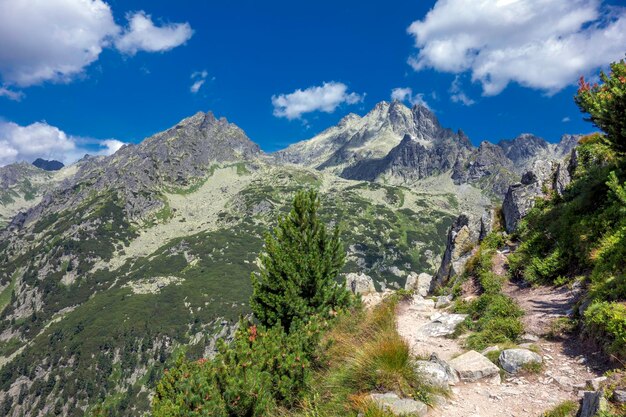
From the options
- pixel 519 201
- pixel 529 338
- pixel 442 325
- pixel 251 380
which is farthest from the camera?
pixel 519 201

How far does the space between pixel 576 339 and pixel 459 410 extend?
18.1 feet

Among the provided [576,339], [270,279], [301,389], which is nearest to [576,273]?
[576,339]

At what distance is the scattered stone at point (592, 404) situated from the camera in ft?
21.9

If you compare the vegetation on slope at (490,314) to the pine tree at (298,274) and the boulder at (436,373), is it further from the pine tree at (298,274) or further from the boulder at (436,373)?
the pine tree at (298,274)

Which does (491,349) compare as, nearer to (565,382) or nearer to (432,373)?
(565,382)

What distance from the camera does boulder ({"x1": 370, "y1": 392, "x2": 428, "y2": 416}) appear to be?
795cm

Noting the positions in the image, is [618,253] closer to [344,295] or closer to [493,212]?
[344,295]

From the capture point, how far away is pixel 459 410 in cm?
853

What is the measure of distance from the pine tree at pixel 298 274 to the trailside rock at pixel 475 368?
11388 mm

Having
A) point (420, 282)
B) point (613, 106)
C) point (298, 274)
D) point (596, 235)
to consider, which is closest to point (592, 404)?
point (596, 235)

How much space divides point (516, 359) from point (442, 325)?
746cm

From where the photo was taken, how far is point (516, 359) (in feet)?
33.8

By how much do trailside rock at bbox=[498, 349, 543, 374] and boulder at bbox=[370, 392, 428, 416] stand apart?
3.49m

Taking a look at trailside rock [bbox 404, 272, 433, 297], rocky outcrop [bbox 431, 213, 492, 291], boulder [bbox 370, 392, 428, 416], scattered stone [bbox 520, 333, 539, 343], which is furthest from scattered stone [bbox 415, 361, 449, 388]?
trailside rock [bbox 404, 272, 433, 297]
